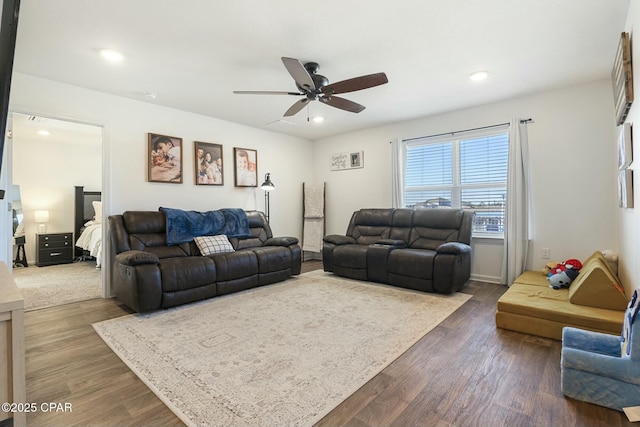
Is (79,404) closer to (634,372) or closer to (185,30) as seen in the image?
(185,30)

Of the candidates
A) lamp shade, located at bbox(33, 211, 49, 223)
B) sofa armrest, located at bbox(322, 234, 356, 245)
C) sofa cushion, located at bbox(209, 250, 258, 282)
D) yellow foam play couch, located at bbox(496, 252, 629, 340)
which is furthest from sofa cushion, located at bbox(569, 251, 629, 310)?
lamp shade, located at bbox(33, 211, 49, 223)

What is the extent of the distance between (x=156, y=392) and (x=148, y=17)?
2.53 m

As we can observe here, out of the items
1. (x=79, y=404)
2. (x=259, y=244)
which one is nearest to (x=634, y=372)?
(x=79, y=404)

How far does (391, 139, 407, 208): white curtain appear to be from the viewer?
5070 mm

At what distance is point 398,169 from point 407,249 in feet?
4.97

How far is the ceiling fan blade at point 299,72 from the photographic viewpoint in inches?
90.0

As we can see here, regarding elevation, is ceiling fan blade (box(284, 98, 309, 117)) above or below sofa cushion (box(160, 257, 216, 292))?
above

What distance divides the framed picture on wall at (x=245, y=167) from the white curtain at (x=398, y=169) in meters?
2.38

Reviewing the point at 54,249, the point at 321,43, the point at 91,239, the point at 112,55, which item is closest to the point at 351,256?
the point at 321,43

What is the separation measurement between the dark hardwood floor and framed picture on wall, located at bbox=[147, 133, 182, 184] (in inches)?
84.5

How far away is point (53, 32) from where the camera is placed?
2.38 metres

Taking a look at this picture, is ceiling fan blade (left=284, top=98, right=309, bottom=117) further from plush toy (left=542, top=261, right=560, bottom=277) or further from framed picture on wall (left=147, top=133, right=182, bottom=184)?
plush toy (left=542, top=261, right=560, bottom=277)

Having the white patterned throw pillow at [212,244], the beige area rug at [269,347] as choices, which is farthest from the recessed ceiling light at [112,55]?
the beige area rug at [269,347]

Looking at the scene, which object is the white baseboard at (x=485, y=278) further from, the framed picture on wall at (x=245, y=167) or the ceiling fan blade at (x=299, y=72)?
the framed picture on wall at (x=245, y=167)
